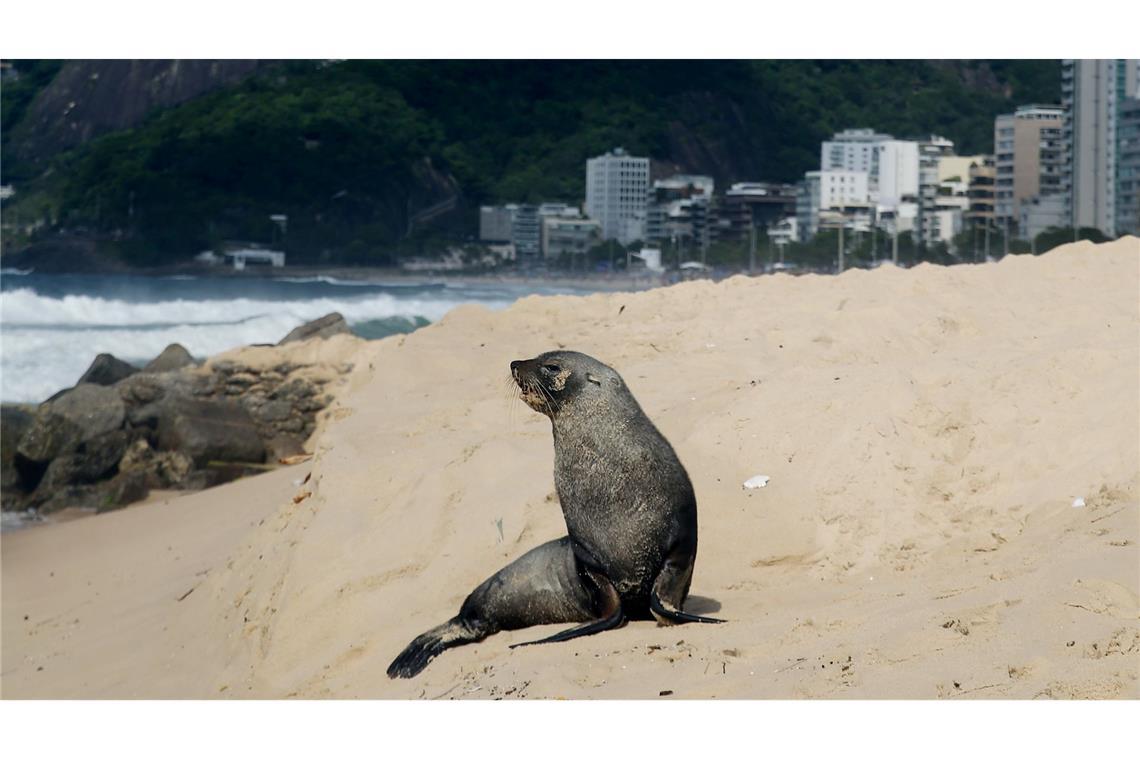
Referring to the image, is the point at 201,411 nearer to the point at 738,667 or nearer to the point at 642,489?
the point at 642,489

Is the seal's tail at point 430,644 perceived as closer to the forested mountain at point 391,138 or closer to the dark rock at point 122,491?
the dark rock at point 122,491

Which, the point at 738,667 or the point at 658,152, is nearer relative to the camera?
the point at 738,667

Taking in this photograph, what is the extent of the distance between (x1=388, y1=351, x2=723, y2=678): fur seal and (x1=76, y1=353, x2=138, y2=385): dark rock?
34.0 feet

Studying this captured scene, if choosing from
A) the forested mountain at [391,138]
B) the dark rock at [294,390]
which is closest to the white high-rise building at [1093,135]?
the forested mountain at [391,138]

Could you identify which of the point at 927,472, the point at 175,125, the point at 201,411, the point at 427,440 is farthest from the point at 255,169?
the point at 927,472

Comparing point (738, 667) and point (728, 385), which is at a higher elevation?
point (728, 385)

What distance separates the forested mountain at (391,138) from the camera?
24.6 metres

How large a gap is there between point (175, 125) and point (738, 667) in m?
26.8

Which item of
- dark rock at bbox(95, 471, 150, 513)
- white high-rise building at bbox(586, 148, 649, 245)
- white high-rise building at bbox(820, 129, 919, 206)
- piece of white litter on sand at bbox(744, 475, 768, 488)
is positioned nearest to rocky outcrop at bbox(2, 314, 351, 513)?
dark rock at bbox(95, 471, 150, 513)

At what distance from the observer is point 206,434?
12.0m

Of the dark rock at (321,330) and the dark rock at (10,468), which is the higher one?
the dark rock at (321,330)

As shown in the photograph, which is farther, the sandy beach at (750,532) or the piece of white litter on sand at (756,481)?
the piece of white litter on sand at (756,481)

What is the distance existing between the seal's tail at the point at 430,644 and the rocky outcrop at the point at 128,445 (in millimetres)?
7121

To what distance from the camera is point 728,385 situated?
7.39 metres
